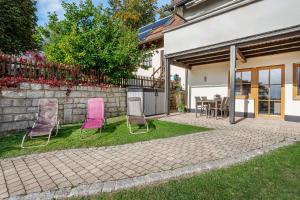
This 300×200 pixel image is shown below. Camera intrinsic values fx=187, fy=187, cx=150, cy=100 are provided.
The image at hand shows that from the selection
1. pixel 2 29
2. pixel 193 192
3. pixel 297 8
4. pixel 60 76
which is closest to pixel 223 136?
pixel 193 192

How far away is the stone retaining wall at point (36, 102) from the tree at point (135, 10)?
1602 centimetres

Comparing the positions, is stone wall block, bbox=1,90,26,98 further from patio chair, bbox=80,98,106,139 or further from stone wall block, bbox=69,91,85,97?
patio chair, bbox=80,98,106,139

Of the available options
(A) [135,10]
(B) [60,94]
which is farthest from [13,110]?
(A) [135,10]

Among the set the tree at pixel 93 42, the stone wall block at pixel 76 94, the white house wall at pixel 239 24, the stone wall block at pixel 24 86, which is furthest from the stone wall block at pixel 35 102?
the white house wall at pixel 239 24

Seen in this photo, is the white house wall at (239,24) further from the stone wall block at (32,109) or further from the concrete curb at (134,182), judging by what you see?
the stone wall block at (32,109)

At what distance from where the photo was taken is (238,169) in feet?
10.6

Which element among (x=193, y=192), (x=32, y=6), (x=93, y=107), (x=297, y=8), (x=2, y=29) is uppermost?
(x=32, y=6)

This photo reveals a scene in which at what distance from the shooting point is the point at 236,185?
2.71 meters

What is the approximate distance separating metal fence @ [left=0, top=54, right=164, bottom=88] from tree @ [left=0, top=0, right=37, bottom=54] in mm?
8126

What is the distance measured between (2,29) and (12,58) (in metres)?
11.3

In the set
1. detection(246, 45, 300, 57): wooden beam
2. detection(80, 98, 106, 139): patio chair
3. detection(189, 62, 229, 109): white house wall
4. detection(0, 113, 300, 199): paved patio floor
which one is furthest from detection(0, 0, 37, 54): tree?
detection(246, 45, 300, 57): wooden beam

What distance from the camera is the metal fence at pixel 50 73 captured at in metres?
5.99

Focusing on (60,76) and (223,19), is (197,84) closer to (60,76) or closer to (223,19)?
(223,19)

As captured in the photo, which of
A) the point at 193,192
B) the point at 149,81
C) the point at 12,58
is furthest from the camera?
the point at 149,81
